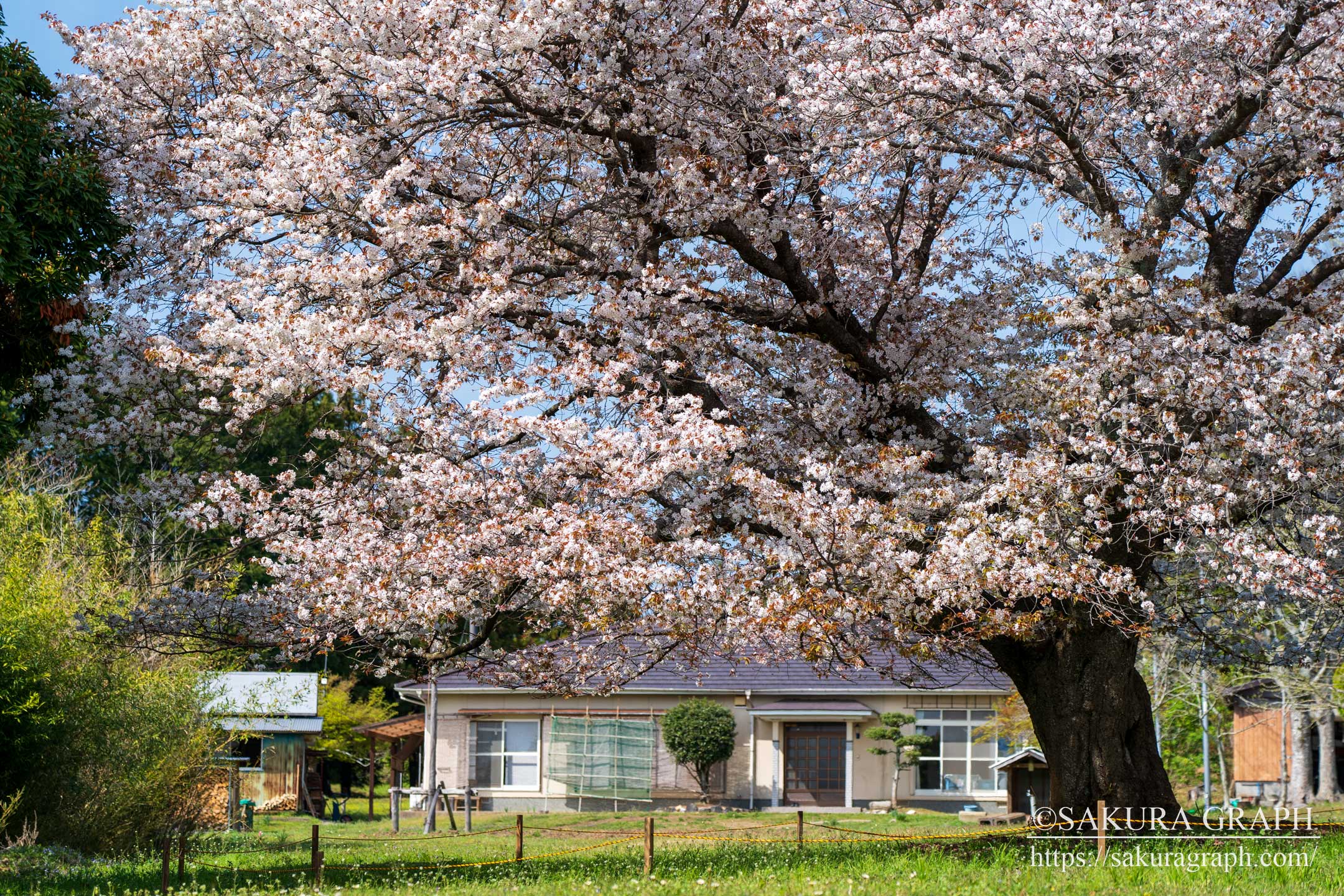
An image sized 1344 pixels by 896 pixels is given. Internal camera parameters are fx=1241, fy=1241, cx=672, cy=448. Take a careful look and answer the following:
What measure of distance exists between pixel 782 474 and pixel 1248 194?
201 inches

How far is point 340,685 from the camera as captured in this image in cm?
3700

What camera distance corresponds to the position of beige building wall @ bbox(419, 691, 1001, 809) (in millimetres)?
27578

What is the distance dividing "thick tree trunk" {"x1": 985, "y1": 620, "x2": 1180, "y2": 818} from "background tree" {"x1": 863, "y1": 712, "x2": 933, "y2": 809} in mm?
15265

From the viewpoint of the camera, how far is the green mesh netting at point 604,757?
28.0m

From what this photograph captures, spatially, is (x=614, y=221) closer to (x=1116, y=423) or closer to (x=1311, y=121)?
(x=1116, y=423)

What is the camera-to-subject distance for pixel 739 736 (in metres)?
28.3

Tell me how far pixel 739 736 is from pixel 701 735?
1801mm

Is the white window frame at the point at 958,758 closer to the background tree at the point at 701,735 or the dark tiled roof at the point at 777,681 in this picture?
the dark tiled roof at the point at 777,681

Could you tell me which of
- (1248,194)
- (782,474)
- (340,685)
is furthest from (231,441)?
(340,685)

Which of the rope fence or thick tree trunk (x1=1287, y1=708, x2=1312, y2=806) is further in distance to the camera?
thick tree trunk (x1=1287, y1=708, x2=1312, y2=806)

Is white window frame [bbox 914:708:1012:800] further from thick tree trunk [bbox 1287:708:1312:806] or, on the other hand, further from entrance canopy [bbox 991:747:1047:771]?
thick tree trunk [bbox 1287:708:1312:806]

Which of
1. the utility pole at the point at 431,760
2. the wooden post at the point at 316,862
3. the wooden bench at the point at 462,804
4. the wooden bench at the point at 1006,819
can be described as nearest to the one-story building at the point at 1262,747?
the wooden bench at the point at 1006,819

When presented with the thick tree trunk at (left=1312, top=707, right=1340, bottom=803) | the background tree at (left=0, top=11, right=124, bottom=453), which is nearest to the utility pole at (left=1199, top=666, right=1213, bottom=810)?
the thick tree trunk at (left=1312, top=707, right=1340, bottom=803)

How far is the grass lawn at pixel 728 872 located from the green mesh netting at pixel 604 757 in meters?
9.49
